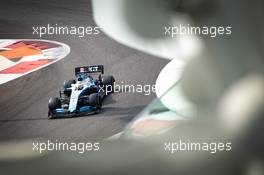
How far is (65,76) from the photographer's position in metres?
2.38

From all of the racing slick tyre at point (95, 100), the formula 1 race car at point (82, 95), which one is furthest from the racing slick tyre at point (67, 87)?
the racing slick tyre at point (95, 100)

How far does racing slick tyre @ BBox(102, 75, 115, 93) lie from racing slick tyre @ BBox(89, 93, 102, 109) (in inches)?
2.6

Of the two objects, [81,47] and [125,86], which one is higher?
[81,47]

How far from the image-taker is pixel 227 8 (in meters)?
2.36

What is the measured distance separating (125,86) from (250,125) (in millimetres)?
662

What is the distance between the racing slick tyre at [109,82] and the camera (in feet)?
7.75

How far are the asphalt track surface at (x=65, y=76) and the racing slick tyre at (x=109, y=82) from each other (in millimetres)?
28

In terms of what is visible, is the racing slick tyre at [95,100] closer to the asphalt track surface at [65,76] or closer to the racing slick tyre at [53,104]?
the asphalt track surface at [65,76]

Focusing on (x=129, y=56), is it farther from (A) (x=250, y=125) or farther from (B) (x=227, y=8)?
(A) (x=250, y=125)

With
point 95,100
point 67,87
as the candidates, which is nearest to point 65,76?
point 67,87

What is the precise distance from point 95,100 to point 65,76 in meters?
0.20

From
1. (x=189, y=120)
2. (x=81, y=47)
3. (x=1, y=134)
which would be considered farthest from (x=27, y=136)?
(x=189, y=120)

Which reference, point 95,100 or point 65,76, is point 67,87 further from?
point 95,100

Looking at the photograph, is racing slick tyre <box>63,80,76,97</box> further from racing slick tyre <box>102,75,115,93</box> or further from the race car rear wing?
racing slick tyre <box>102,75,115,93</box>
